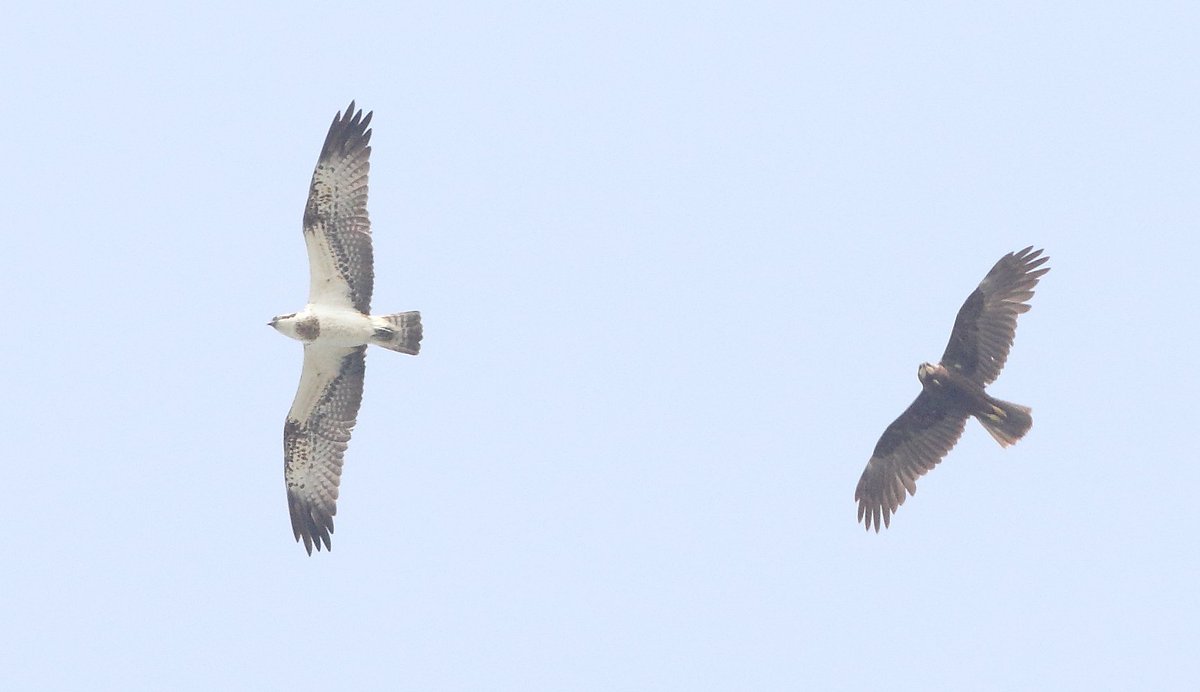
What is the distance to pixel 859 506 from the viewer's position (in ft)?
62.8

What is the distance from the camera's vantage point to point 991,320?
18156 mm

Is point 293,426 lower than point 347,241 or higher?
lower

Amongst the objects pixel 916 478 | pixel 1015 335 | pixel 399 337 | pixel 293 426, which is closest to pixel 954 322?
pixel 1015 335

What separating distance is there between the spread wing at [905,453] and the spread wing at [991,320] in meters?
0.52

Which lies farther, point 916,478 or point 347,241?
point 916,478

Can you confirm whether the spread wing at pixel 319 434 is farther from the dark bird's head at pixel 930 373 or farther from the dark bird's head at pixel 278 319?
the dark bird's head at pixel 930 373

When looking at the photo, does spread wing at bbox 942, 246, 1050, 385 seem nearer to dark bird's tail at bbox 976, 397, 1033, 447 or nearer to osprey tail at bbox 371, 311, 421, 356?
dark bird's tail at bbox 976, 397, 1033, 447

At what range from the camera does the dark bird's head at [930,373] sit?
1811 centimetres

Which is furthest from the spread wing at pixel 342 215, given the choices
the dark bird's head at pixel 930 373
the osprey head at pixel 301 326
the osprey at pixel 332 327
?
the dark bird's head at pixel 930 373

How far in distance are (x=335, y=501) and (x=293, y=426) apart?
90 cm

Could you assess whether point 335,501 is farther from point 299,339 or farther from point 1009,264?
point 1009,264

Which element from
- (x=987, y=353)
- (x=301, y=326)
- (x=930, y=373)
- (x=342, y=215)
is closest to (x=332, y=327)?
(x=301, y=326)

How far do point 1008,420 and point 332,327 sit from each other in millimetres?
6732

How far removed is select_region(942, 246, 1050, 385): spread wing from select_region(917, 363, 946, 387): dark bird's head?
16 centimetres
